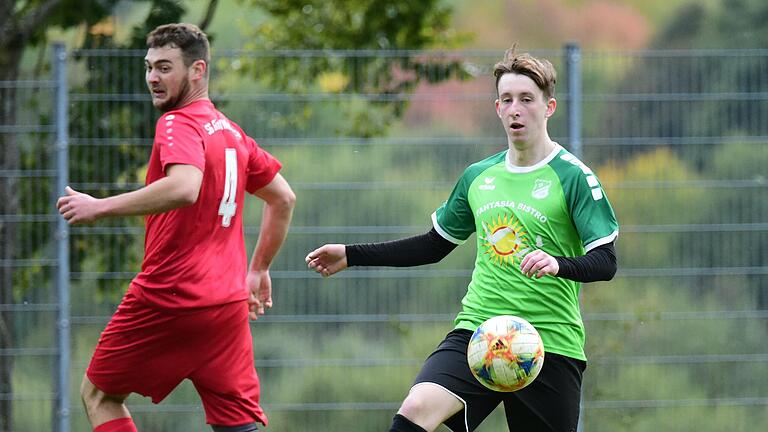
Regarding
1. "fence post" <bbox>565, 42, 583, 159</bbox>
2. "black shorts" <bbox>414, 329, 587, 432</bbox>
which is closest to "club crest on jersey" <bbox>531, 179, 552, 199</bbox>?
"black shorts" <bbox>414, 329, 587, 432</bbox>

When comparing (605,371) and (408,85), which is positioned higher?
(408,85)

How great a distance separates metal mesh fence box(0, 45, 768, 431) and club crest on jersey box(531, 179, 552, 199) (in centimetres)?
258

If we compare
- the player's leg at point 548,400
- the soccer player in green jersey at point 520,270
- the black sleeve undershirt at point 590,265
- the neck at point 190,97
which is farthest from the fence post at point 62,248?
the black sleeve undershirt at point 590,265

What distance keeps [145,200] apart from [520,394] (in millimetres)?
1599

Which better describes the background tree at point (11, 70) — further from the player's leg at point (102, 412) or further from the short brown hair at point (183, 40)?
the short brown hair at point (183, 40)

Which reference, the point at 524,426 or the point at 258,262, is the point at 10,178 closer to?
the point at 258,262

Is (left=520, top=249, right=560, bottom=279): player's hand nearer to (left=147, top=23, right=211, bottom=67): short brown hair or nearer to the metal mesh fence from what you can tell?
(left=147, top=23, right=211, bottom=67): short brown hair

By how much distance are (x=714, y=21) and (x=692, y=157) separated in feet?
20.1

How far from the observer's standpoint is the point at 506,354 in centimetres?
435

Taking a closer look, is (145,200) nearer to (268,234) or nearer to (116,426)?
(268,234)

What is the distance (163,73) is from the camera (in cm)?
511

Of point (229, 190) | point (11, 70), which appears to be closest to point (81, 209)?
point (229, 190)

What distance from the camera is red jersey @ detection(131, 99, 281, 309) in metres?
5.02

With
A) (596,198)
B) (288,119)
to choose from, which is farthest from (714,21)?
(596,198)
